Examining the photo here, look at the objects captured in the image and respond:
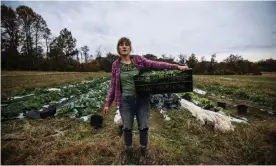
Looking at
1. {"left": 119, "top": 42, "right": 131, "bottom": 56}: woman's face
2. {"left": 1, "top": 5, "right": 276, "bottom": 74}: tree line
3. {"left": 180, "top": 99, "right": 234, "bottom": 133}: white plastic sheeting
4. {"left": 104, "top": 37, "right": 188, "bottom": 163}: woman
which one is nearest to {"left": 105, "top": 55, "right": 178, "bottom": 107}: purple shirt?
{"left": 104, "top": 37, "right": 188, "bottom": 163}: woman

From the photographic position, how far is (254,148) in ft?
13.1

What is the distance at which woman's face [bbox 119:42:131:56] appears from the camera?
3170 mm

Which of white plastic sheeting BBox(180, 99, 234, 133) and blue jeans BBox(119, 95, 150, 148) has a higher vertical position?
blue jeans BBox(119, 95, 150, 148)

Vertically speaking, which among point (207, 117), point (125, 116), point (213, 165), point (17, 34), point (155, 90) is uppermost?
point (17, 34)

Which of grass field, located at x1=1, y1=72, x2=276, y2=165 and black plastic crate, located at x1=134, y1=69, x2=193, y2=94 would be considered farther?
grass field, located at x1=1, y1=72, x2=276, y2=165

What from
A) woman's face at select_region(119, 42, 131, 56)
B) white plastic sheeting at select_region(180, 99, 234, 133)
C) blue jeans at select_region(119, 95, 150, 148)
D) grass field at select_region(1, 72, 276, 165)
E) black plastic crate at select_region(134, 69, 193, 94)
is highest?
woman's face at select_region(119, 42, 131, 56)

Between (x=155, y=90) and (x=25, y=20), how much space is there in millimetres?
41907

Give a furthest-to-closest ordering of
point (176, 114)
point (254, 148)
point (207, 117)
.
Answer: point (176, 114), point (207, 117), point (254, 148)

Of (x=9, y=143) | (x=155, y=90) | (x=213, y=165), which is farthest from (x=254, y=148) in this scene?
(x=9, y=143)

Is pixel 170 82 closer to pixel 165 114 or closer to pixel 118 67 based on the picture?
pixel 118 67

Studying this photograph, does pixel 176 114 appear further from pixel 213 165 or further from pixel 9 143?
pixel 9 143

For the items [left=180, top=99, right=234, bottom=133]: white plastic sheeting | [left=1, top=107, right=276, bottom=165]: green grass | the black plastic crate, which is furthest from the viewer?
[left=180, top=99, right=234, bottom=133]: white plastic sheeting

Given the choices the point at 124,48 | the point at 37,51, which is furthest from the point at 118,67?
the point at 37,51

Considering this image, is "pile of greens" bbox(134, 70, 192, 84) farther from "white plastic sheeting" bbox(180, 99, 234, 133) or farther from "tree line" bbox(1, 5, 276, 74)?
"tree line" bbox(1, 5, 276, 74)
